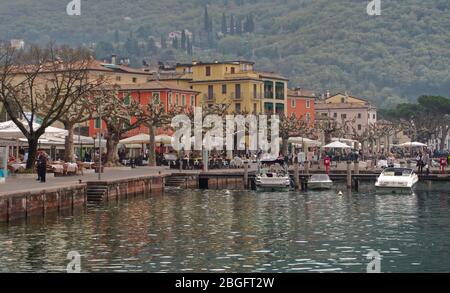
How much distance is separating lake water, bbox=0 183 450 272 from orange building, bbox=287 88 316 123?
330ft

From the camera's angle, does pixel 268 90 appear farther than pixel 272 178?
Yes

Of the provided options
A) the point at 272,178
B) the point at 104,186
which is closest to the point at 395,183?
the point at 272,178

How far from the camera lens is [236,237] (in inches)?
1857

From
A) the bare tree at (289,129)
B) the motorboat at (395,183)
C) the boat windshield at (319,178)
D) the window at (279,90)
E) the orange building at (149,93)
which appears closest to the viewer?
the motorboat at (395,183)

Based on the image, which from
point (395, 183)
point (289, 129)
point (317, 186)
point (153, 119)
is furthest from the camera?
point (289, 129)

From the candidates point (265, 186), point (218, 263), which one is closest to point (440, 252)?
point (218, 263)

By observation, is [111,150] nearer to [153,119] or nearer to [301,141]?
[153,119]

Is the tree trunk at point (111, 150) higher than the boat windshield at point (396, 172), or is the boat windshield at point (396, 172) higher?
the tree trunk at point (111, 150)

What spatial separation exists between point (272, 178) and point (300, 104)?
91740 millimetres

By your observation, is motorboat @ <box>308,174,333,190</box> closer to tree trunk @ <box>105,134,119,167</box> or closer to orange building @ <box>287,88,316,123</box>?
tree trunk @ <box>105,134,119,167</box>

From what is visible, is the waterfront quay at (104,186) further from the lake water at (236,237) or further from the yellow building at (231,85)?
the yellow building at (231,85)

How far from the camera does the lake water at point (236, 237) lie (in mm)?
38159

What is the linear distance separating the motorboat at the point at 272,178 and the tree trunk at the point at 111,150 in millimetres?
14660

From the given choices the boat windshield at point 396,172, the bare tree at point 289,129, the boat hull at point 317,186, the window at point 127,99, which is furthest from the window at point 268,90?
the boat windshield at point 396,172
